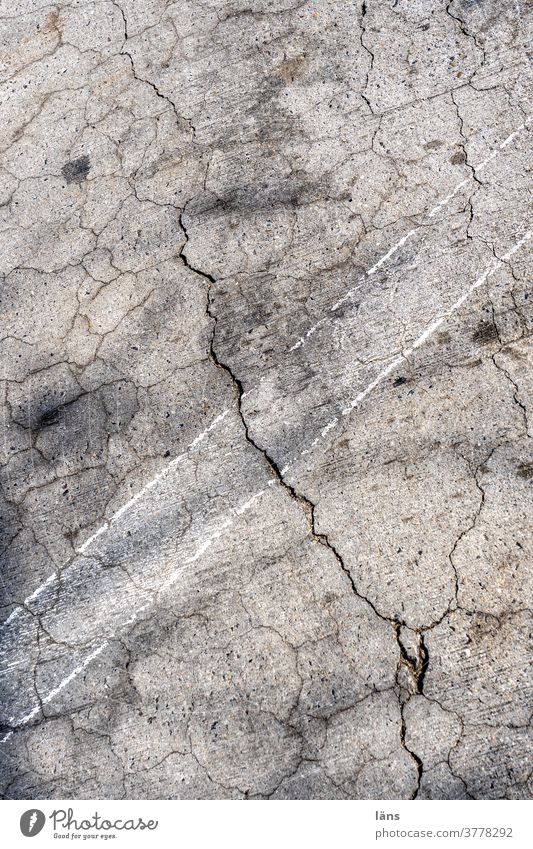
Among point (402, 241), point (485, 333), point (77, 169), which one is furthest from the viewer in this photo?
point (77, 169)

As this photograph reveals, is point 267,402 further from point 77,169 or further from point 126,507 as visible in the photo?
point 77,169

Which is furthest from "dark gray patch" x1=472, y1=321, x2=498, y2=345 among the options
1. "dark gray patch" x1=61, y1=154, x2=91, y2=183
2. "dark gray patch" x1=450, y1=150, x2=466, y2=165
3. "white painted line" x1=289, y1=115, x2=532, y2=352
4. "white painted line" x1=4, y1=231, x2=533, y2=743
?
"dark gray patch" x1=61, y1=154, x2=91, y2=183

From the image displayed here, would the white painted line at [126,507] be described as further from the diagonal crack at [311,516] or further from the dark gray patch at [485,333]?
the dark gray patch at [485,333]

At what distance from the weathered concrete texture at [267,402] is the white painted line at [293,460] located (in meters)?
0.02

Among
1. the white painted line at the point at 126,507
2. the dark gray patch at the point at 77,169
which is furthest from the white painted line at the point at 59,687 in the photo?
the dark gray patch at the point at 77,169

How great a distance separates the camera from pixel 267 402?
3846 mm

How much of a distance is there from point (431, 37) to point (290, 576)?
326 cm

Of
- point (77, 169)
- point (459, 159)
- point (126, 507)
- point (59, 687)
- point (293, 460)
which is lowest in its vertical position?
point (59, 687)

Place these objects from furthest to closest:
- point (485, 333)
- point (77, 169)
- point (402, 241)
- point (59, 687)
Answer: point (77, 169) < point (402, 241) < point (485, 333) < point (59, 687)

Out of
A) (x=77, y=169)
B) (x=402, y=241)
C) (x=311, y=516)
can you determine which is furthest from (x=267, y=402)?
(x=77, y=169)

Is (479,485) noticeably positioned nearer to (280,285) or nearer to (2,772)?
(280,285)

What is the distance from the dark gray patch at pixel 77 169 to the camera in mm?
4340

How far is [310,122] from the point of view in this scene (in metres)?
4.22

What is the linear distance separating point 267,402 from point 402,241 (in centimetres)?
118
